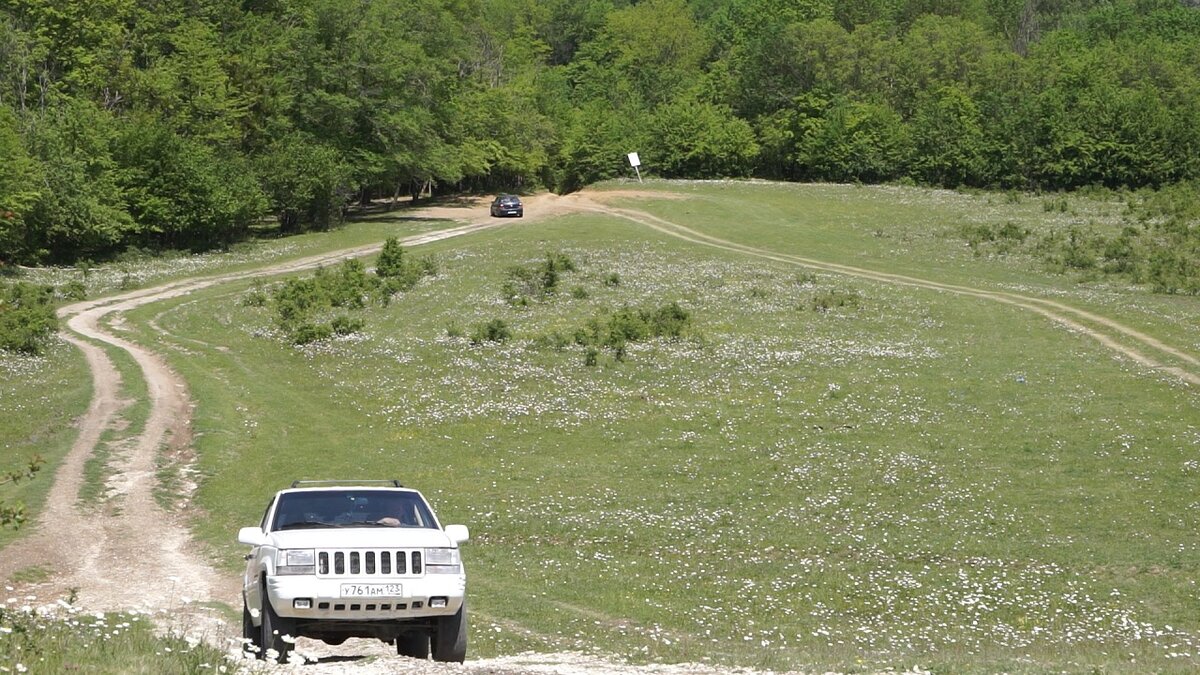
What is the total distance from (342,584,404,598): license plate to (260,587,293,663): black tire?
32.7 inches

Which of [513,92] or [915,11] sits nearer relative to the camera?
[513,92]

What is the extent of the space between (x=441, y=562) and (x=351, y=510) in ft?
6.05

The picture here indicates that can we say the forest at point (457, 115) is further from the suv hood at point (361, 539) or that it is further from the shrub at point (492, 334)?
the suv hood at point (361, 539)

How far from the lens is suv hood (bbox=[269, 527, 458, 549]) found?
1398cm

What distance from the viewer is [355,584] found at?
13680 mm

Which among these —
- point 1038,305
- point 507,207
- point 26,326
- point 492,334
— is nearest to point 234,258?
point 507,207

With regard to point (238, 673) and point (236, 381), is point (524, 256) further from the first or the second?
point (238, 673)

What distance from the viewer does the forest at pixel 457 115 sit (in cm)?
7775

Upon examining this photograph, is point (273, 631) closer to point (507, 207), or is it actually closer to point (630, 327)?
point (630, 327)

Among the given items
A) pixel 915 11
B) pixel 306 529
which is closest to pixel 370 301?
pixel 306 529

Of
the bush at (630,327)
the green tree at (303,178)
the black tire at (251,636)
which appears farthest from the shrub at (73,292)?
the black tire at (251,636)

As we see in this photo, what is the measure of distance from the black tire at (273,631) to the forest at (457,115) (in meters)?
43.6

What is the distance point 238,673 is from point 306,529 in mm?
3114

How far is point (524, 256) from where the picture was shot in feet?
229
